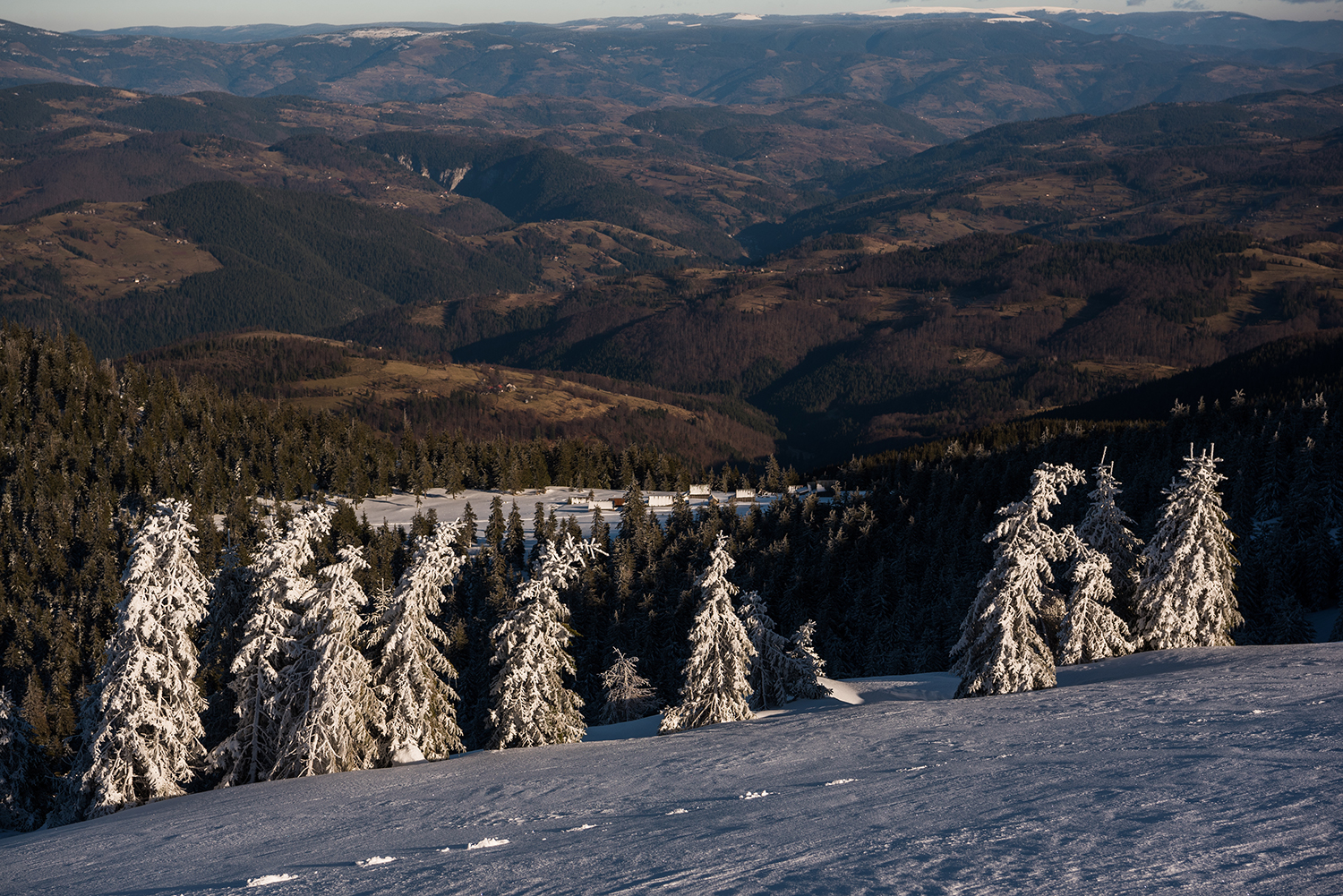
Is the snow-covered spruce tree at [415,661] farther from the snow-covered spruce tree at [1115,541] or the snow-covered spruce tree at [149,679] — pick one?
the snow-covered spruce tree at [1115,541]

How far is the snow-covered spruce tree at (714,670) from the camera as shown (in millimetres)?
45094

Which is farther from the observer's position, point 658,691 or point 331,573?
point 658,691

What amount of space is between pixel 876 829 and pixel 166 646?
3079cm

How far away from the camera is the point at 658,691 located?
87.9 meters

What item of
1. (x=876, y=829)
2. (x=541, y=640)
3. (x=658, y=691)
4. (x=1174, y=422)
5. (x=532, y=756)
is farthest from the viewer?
(x=1174, y=422)

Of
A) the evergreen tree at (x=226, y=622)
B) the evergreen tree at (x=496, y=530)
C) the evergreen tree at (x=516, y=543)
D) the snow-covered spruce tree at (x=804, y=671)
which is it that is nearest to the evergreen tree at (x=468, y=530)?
the evergreen tree at (x=496, y=530)

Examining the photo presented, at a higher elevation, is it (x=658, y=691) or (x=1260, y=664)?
(x=1260, y=664)

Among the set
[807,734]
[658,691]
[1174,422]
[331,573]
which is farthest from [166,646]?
[1174,422]

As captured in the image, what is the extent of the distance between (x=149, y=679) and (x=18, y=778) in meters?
26.6

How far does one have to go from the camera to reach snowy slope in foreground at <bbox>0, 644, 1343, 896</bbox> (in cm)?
1734

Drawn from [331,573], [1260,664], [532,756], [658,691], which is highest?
[331,573]

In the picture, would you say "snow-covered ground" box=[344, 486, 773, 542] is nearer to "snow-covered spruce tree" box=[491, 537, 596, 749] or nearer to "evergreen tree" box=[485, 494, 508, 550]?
"evergreen tree" box=[485, 494, 508, 550]

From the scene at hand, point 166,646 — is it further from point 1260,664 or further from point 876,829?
point 1260,664

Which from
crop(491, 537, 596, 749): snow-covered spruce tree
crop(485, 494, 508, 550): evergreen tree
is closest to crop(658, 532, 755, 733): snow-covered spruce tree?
crop(491, 537, 596, 749): snow-covered spruce tree
